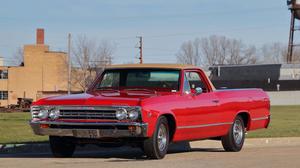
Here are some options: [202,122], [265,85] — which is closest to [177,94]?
[202,122]

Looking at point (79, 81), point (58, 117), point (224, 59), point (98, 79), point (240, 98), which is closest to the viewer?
point (58, 117)

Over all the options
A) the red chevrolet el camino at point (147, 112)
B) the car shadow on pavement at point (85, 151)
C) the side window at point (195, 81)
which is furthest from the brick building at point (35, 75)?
the red chevrolet el camino at point (147, 112)

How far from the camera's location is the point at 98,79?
42.6 feet

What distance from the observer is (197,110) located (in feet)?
40.7

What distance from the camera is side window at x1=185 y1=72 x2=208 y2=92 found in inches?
505

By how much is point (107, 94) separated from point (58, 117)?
110cm

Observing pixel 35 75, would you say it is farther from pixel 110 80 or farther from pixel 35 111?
pixel 35 111

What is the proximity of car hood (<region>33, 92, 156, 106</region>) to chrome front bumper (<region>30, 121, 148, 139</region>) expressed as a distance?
0.35 meters

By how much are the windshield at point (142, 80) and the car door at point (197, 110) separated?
0.28m

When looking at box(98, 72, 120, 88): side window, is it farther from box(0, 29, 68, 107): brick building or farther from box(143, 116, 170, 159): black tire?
box(0, 29, 68, 107): brick building

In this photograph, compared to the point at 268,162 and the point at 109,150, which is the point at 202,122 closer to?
the point at 268,162

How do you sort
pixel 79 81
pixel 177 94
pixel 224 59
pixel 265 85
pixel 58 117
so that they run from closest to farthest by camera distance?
pixel 58 117, pixel 177 94, pixel 265 85, pixel 79 81, pixel 224 59

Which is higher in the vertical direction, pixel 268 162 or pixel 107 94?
pixel 107 94

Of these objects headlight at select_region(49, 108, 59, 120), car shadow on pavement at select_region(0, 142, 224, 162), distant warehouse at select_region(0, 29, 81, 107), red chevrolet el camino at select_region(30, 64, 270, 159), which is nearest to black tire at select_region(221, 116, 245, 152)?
red chevrolet el camino at select_region(30, 64, 270, 159)
